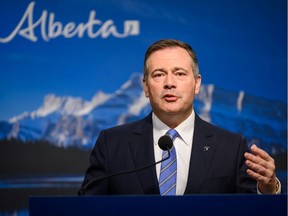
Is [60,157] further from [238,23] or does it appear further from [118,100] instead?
[238,23]

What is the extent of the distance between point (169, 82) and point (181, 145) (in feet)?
0.90

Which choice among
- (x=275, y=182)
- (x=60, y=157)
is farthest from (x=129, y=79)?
(x=275, y=182)

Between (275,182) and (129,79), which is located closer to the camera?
(275,182)

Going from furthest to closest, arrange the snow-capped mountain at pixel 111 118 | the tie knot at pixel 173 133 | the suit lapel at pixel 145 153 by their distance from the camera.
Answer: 1. the snow-capped mountain at pixel 111 118
2. the tie knot at pixel 173 133
3. the suit lapel at pixel 145 153

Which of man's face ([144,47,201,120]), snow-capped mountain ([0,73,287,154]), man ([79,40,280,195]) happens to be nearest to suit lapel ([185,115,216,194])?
man ([79,40,280,195])

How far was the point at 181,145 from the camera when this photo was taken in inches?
89.7

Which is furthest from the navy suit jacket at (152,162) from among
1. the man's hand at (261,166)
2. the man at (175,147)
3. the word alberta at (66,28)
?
the word alberta at (66,28)

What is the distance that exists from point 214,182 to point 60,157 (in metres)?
1.36

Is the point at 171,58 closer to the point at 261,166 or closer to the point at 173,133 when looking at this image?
the point at 173,133

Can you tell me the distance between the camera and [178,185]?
2.17m

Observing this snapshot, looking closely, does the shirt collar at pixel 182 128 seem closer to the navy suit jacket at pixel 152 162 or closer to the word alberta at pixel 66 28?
the navy suit jacket at pixel 152 162

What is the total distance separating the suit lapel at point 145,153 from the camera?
7.01ft

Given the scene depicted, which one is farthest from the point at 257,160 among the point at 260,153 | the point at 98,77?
the point at 98,77

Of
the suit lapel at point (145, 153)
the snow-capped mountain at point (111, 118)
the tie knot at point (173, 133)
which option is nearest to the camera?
the suit lapel at point (145, 153)
